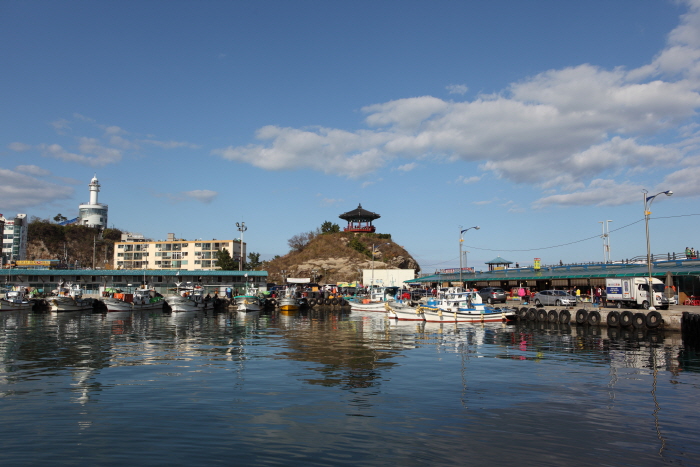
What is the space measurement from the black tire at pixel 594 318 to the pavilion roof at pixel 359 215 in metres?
111

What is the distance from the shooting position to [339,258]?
142625 mm

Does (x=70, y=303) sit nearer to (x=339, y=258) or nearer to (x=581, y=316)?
(x=581, y=316)

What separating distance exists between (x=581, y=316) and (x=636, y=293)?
19.8 ft

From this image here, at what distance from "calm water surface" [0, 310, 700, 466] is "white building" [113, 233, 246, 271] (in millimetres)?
116241

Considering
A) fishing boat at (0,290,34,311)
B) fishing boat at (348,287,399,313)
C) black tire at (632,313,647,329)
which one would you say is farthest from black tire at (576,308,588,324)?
fishing boat at (0,290,34,311)

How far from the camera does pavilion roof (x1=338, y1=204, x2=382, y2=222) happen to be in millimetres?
156750

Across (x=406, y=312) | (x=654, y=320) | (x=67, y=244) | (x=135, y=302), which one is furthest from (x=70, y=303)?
(x=67, y=244)

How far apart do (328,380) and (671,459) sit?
13.3 meters

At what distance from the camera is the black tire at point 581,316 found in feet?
160

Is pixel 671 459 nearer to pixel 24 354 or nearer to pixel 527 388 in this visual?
pixel 527 388

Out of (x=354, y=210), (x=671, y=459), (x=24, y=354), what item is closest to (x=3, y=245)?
(x=354, y=210)

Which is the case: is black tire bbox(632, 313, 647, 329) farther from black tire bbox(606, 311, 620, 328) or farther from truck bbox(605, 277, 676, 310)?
truck bbox(605, 277, 676, 310)

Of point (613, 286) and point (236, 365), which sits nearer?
point (236, 365)

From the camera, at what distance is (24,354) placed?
98.6 feet
